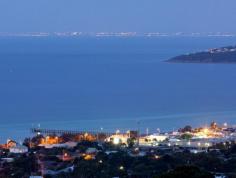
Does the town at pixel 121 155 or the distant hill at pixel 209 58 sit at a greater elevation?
the distant hill at pixel 209 58

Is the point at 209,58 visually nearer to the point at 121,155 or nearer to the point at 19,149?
the point at 19,149

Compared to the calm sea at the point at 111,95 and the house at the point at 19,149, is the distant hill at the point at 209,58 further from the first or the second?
the house at the point at 19,149

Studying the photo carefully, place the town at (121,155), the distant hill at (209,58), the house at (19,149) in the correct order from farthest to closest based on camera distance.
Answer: the distant hill at (209,58) < the house at (19,149) < the town at (121,155)

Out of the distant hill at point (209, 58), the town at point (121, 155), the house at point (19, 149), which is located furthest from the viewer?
the distant hill at point (209, 58)

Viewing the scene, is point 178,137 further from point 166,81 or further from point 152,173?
point 166,81

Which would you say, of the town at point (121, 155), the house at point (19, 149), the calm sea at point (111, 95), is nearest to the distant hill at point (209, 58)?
the calm sea at point (111, 95)

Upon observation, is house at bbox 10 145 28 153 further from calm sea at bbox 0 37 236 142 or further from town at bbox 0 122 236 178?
calm sea at bbox 0 37 236 142

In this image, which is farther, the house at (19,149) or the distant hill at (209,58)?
the distant hill at (209,58)
